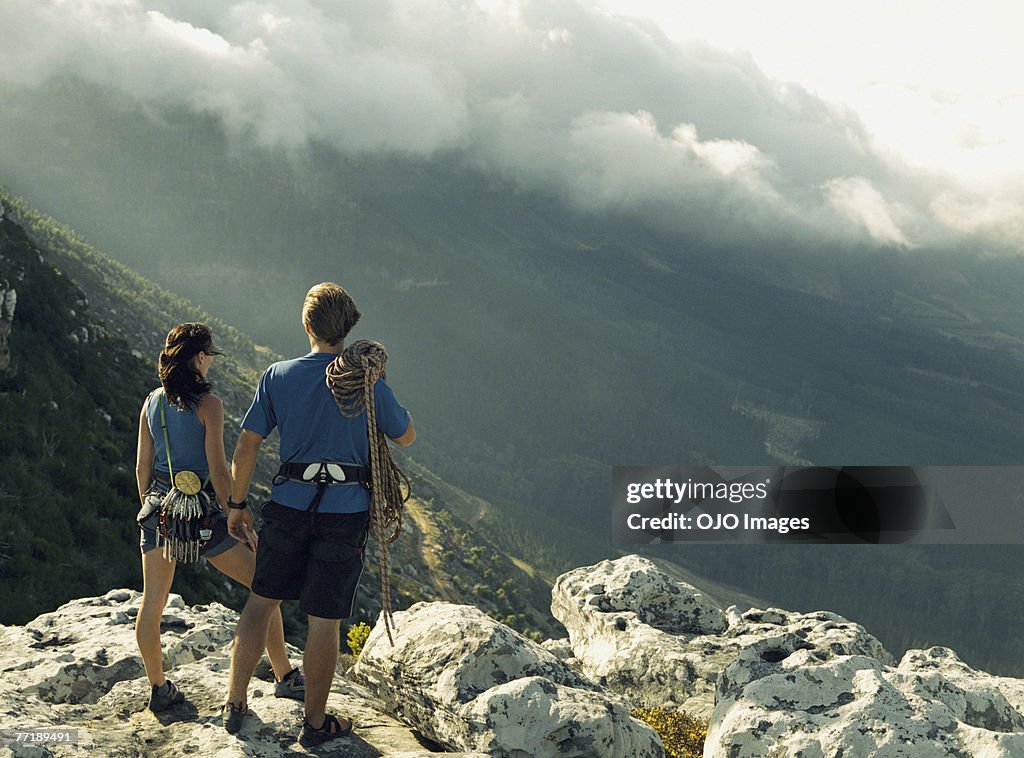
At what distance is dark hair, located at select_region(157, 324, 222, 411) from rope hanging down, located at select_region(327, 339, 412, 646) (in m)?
A: 1.52

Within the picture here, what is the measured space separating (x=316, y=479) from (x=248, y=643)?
1.80 meters

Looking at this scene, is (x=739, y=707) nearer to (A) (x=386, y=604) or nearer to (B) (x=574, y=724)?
(B) (x=574, y=724)

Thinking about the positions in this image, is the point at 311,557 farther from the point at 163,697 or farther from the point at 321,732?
the point at 163,697

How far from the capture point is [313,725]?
7754 mm

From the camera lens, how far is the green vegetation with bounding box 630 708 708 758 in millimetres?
10336

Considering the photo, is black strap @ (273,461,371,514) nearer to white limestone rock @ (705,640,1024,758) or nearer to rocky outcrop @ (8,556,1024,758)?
rocky outcrop @ (8,556,1024,758)

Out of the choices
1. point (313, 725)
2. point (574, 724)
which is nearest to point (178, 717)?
point (313, 725)

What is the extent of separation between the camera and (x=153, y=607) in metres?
8.39

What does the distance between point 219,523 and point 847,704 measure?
6.46m

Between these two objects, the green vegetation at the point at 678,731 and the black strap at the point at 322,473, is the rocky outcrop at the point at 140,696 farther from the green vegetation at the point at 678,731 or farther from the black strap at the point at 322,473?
the green vegetation at the point at 678,731

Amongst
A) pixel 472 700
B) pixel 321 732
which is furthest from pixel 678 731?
pixel 321 732

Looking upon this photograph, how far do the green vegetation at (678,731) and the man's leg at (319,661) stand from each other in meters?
4.18

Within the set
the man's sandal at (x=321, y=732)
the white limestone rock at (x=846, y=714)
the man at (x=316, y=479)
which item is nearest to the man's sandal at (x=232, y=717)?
the man's sandal at (x=321, y=732)

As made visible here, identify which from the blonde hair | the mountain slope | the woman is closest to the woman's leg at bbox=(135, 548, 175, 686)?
the woman
